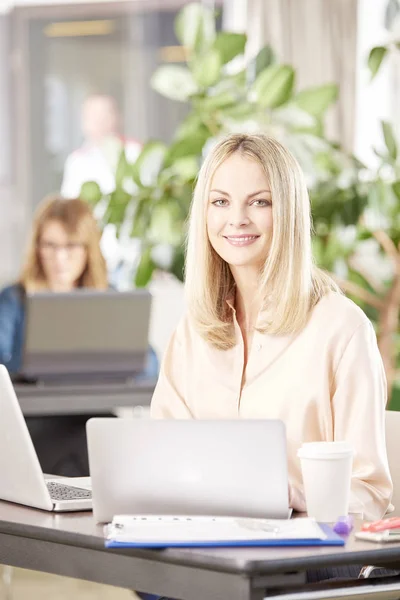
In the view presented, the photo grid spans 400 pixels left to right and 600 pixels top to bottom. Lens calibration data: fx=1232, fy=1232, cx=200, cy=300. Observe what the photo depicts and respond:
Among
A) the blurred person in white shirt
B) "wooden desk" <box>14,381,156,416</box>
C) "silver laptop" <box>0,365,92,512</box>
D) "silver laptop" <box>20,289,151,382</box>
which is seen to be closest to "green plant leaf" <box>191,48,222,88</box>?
"silver laptop" <box>20,289,151,382</box>

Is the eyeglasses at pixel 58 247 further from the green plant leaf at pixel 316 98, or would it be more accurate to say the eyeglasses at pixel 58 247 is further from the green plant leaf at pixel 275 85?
the green plant leaf at pixel 316 98

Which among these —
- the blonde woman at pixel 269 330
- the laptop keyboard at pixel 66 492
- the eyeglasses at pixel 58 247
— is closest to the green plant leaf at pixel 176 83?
the eyeglasses at pixel 58 247

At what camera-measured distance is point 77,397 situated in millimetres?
3750

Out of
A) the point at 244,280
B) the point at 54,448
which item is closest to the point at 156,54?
the point at 54,448

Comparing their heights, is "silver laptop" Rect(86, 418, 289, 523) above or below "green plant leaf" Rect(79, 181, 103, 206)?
below

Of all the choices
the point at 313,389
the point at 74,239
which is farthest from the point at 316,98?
the point at 313,389

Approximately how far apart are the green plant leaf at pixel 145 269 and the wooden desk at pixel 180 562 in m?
2.79

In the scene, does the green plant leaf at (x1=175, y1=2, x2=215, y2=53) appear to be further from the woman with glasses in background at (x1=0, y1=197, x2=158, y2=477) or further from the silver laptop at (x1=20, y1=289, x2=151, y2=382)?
the silver laptop at (x1=20, y1=289, x2=151, y2=382)

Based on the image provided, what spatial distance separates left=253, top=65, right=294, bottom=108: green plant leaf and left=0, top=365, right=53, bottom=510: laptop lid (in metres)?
2.65

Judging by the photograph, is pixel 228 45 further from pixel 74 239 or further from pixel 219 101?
pixel 74 239

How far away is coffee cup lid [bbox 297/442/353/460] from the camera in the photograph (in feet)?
5.75

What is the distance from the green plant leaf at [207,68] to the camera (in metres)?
4.33

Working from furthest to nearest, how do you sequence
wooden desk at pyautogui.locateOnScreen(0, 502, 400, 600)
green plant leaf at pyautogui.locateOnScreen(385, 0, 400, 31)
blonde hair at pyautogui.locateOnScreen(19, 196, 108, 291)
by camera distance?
1. blonde hair at pyautogui.locateOnScreen(19, 196, 108, 291)
2. green plant leaf at pyautogui.locateOnScreen(385, 0, 400, 31)
3. wooden desk at pyautogui.locateOnScreen(0, 502, 400, 600)

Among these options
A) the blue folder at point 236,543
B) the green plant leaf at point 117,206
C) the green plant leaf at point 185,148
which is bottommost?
the blue folder at point 236,543
